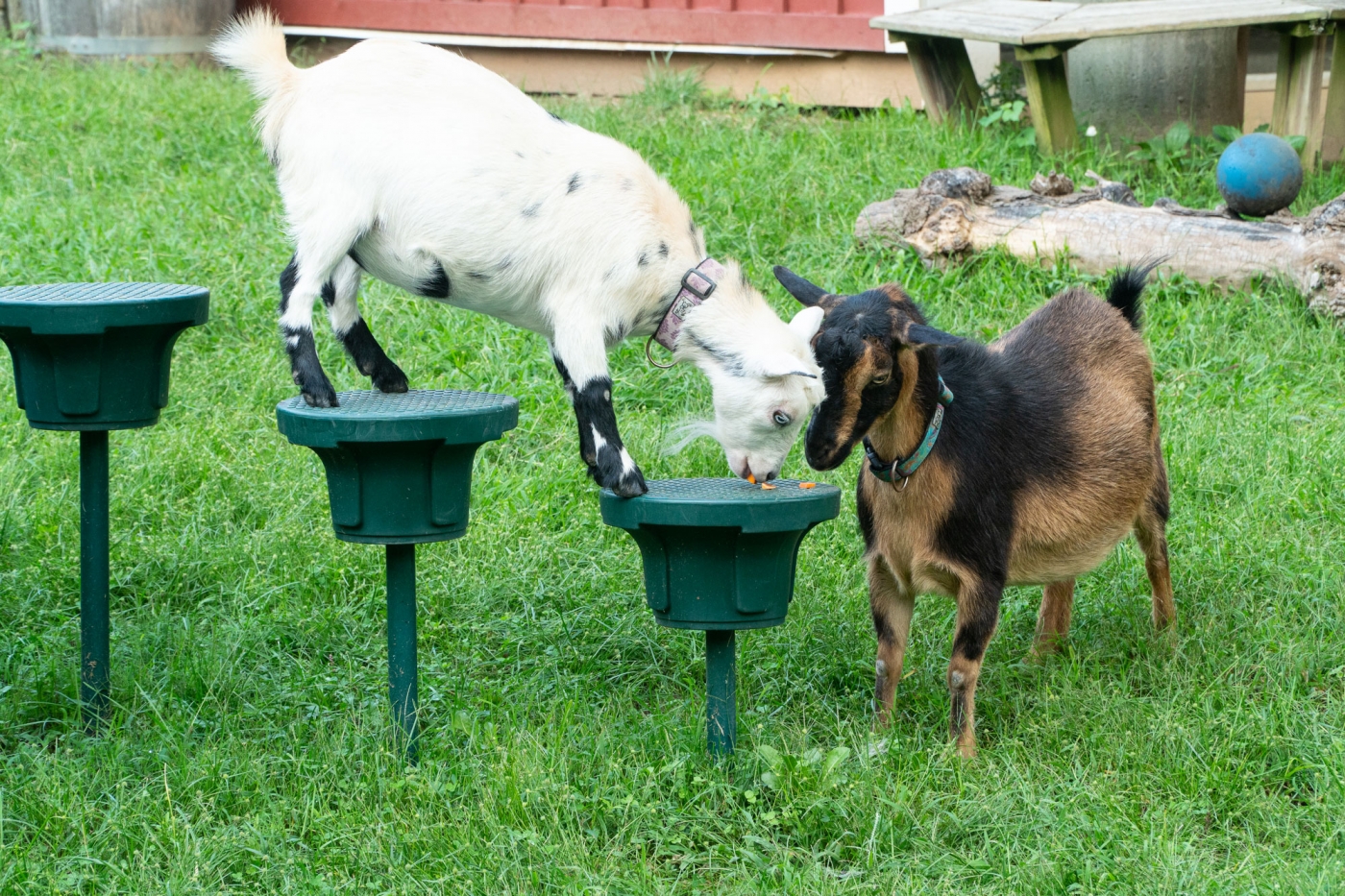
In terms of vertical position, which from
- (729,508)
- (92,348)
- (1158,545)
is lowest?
(1158,545)

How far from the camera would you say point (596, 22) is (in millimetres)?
10016

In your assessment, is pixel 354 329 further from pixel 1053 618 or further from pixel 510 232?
pixel 1053 618

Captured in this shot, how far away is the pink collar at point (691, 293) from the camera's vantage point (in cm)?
302

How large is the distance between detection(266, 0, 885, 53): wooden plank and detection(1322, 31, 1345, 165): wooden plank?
2.94m

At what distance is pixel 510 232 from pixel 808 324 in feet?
2.32

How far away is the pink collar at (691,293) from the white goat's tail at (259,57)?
1035mm

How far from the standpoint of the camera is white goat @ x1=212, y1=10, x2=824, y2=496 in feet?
9.65

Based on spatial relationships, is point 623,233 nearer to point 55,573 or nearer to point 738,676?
point 738,676

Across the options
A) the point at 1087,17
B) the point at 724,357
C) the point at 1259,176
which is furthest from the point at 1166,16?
the point at 724,357

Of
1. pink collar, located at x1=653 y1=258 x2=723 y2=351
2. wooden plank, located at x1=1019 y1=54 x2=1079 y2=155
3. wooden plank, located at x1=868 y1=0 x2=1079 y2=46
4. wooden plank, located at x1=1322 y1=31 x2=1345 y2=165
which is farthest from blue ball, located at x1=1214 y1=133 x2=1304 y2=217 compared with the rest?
pink collar, located at x1=653 y1=258 x2=723 y2=351

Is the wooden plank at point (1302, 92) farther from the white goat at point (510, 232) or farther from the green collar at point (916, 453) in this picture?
the white goat at point (510, 232)

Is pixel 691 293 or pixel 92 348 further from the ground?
pixel 691 293

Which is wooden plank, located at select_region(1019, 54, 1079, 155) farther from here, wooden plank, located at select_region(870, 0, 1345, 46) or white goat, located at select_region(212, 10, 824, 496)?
white goat, located at select_region(212, 10, 824, 496)

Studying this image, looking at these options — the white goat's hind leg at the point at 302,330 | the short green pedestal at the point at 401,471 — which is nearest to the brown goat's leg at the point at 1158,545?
the short green pedestal at the point at 401,471
